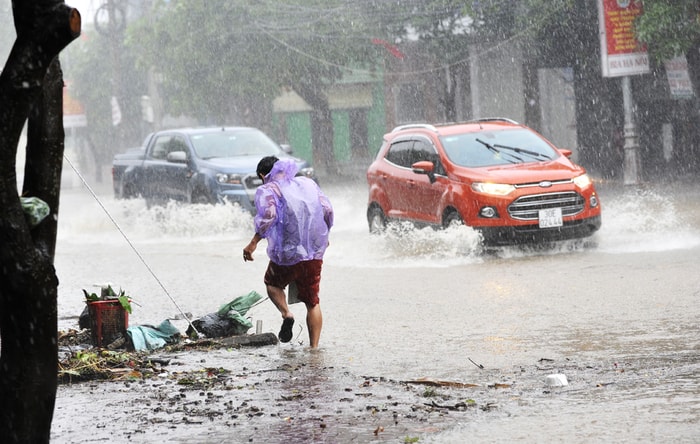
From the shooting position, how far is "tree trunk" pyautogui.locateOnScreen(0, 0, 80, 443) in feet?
17.0

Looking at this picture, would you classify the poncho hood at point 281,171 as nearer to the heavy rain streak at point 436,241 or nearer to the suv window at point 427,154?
the heavy rain streak at point 436,241

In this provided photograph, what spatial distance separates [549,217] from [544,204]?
0.18 m

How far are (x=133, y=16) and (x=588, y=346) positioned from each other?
58.7m

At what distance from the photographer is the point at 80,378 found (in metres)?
8.51

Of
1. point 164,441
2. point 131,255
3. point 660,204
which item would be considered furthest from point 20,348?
point 660,204

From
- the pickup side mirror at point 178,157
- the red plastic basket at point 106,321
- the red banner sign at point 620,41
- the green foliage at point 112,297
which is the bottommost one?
the red plastic basket at point 106,321

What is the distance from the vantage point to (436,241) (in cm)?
1584

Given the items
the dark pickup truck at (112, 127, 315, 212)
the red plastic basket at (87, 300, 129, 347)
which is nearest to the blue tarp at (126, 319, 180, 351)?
the red plastic basket at (87, 300, 129, 347)

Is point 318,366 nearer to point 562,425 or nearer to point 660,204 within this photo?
point 562,425

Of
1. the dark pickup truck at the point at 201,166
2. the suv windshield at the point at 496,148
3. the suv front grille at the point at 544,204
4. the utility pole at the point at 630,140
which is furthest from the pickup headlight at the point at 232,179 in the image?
the utility pole at the point at 630,140

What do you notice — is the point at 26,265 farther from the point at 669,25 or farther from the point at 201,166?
the point at 669,25

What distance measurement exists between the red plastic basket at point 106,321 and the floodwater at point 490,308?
69 cm

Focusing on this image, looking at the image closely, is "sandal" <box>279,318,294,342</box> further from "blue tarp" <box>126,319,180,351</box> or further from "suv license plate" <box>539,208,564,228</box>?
"suv license plate" <box>539,208,564,228</box>

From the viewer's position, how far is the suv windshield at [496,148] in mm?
16062
